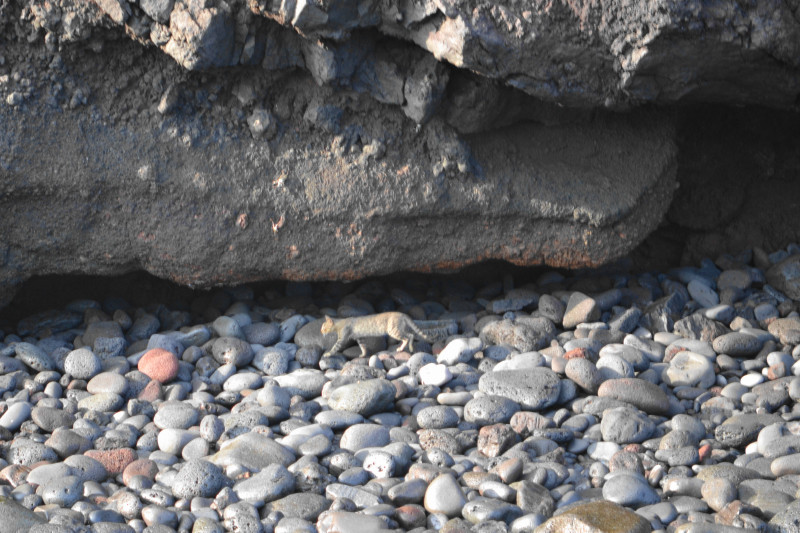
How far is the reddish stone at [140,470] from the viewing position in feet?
9.29

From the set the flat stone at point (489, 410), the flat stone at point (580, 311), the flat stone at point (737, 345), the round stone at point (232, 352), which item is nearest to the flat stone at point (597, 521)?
the flat stone at point (489, 410)

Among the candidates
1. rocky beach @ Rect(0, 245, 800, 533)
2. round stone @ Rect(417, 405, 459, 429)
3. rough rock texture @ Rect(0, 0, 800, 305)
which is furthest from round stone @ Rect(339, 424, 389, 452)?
rough rock texture @ Rect(0, 0, 800, 305)

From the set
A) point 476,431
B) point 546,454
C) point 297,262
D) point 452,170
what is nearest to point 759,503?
point 546,454

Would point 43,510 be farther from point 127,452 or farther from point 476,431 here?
point 476,431

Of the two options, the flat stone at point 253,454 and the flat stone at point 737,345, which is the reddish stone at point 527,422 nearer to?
the flat stone at point 253,454

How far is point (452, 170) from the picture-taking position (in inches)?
155

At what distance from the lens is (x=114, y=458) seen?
2930 mm

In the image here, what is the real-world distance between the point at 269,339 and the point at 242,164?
2.95ft

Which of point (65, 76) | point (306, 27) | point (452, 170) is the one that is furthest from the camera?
point (452, 170)

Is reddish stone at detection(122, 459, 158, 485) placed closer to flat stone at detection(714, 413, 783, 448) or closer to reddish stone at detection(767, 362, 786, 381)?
flat stone at detection(714, 413, 783, 448)

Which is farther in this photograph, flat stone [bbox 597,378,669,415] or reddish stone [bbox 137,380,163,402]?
reddish stone [bbox 137,380,163,402]

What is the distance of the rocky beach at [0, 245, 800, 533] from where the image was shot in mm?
2562

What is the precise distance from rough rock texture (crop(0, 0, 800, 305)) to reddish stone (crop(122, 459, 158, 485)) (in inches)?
50.5

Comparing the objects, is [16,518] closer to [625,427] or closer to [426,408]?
[426,408]
